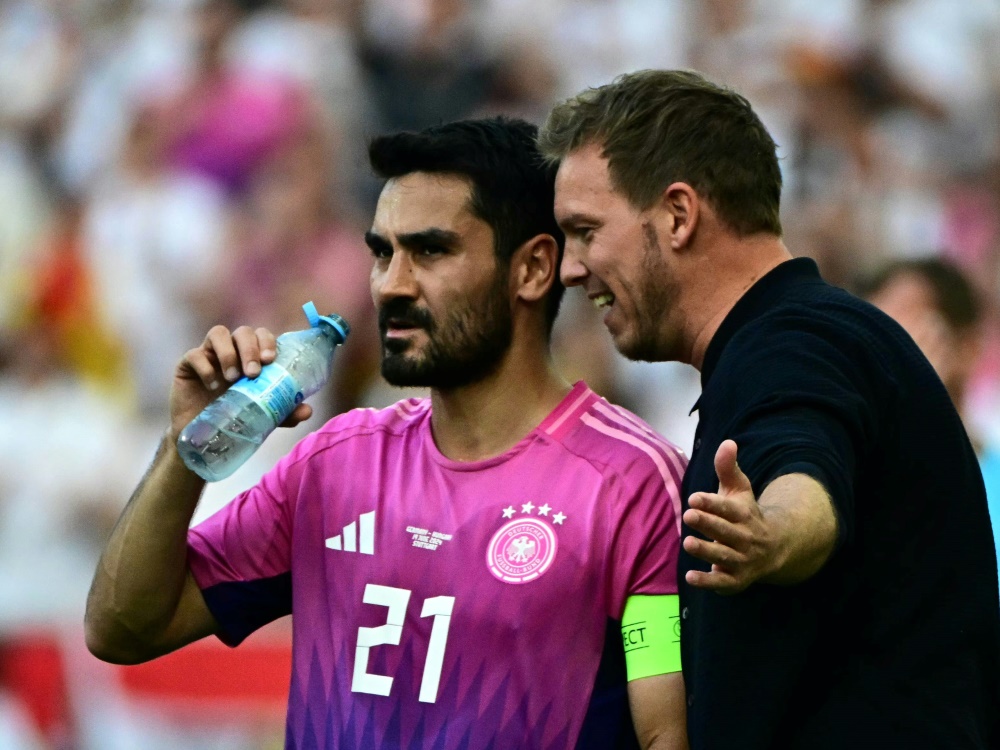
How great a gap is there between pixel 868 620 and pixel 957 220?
511 centimetres

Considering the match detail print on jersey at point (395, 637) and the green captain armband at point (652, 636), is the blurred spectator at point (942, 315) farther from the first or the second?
the match detail print on jersey at point (395, 637)

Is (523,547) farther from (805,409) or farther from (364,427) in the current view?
(805,409)

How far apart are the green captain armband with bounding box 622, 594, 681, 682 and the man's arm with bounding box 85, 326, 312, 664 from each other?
0.94 meters

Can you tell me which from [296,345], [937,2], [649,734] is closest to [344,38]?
[937,2]

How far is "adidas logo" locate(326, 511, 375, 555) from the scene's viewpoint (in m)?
3.20

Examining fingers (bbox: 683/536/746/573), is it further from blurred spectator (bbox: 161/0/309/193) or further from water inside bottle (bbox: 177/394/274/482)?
blurred spectator (bbox: 161/0/309/193)

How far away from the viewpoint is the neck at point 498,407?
3.25 metres

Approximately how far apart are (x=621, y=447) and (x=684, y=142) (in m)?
0.64

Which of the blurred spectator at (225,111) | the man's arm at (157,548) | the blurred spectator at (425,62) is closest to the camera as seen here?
the man's arm at (157,548)

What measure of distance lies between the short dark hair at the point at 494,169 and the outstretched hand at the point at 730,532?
1.23 meters

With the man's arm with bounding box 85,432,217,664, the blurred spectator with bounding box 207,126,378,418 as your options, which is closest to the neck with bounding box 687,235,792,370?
the man's arm with bounding box 85,432,217,664

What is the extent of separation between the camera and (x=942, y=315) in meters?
4.74

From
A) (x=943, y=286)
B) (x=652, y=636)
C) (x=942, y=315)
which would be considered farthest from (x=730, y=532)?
(x=943, y=286)

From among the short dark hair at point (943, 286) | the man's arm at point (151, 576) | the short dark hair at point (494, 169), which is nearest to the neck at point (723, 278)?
the short dark hair at point (494, 169)
